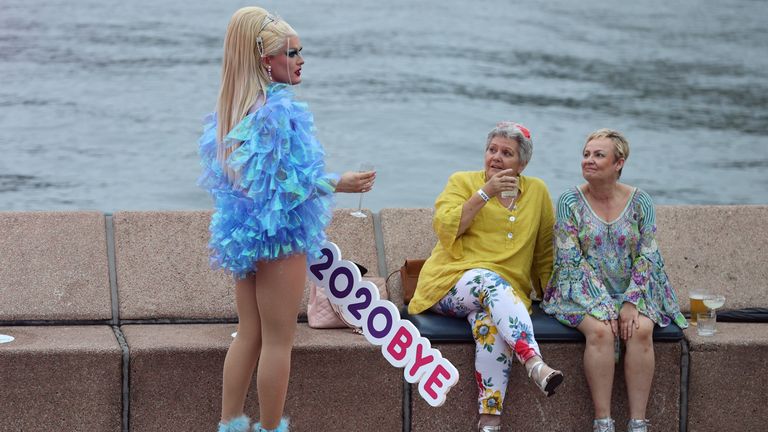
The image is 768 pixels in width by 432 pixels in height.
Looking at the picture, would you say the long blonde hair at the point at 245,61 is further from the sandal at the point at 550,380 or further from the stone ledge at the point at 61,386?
the sandal at the point at 550,380

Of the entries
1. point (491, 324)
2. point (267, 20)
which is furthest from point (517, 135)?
point (267, 20)

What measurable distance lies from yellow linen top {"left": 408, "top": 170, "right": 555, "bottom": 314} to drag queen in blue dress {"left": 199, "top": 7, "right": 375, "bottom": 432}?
2.78 ft

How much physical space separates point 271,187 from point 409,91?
42.2 ft

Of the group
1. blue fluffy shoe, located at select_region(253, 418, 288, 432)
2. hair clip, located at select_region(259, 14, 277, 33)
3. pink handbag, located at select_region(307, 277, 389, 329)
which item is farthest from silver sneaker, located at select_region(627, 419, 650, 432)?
hair clip, located at select_region(259, 14, 277, 33)

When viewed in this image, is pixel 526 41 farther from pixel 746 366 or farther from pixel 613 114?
pixel 746 366

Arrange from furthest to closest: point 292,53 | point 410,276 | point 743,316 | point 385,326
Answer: point 743,316, point 410,276, point 385,326, point 292,53

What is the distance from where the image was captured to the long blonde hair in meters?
4.05

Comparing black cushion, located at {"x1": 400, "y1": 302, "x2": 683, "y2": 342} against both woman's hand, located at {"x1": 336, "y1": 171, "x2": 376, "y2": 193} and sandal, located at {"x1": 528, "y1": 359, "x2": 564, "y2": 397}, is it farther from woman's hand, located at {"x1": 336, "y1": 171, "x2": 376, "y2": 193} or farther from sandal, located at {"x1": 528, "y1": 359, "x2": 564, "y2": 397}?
woman's hand, located at {"x1": 336, "y1": 171, "x2": 376, "y2": 193}

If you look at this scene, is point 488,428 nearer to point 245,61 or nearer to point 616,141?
point 616,141

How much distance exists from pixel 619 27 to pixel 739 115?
14.3 feet

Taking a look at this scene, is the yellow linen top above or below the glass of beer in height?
above

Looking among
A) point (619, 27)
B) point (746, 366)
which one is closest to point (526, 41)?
point (619, 27)

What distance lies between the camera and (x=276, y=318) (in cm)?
414

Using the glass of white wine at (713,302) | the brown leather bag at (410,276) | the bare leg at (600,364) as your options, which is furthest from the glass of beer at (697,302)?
the brown leather bag at (410,276)
